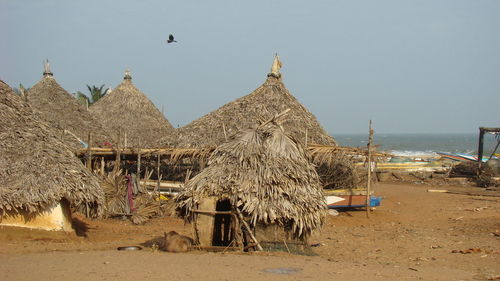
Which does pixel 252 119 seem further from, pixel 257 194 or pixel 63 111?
pixel 63 111

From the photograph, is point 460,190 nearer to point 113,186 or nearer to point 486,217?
point 486,217

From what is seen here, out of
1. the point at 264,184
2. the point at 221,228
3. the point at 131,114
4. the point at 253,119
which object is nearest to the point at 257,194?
the point at 264,184

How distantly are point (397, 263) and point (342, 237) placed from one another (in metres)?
3.44

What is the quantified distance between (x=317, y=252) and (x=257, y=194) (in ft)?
7.71

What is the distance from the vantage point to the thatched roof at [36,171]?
12.0 meters

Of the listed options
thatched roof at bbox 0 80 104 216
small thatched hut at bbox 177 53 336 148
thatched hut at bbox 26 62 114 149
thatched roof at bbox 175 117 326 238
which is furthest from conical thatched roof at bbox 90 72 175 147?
thatched roof at bbox 175 117 326 238

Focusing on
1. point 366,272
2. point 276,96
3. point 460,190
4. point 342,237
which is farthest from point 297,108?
point 366,272

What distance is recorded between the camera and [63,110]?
24.1m

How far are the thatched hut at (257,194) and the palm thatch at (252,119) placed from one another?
6.86 m

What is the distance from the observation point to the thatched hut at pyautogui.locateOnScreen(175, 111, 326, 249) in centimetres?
1106

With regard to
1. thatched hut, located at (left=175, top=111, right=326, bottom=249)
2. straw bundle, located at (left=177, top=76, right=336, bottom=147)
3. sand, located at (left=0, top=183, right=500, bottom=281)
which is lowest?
sand, located at (left=0, top=183, right=500, bottom=281)

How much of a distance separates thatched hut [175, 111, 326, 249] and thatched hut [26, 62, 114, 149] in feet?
38.1

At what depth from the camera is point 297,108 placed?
20.5m

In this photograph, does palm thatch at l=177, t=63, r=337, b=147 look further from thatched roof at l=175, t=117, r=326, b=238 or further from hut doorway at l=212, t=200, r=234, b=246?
thatched roof at l=175, t=117, r=326, b=238
